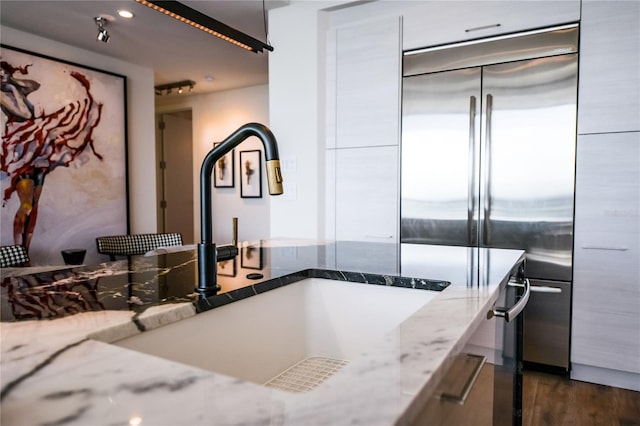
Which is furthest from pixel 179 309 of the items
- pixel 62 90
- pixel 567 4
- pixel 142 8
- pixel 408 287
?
pixel 62 90

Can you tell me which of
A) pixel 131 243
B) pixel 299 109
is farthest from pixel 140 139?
pixel 299 109

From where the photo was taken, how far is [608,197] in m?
2.56

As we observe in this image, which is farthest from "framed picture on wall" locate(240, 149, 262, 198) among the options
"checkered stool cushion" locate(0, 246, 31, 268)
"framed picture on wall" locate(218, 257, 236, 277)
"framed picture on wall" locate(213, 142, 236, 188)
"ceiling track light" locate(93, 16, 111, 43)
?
"framed picture on wall" locate(218, 257, 236, 277)

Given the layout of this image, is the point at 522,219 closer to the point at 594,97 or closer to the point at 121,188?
the point at 594,97

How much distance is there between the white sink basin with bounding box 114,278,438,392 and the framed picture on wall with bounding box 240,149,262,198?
4675mm

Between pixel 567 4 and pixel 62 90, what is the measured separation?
4.15 meters

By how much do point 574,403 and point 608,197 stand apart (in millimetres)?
1157

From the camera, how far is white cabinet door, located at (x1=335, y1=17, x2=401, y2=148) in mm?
3178

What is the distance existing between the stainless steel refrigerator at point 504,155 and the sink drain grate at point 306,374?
76.0 inches

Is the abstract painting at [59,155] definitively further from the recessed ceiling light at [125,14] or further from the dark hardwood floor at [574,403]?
the dark hardwood floor at [574,403]

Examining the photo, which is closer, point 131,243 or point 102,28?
point 102,28

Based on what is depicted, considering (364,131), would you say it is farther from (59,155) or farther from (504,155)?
(59,155)

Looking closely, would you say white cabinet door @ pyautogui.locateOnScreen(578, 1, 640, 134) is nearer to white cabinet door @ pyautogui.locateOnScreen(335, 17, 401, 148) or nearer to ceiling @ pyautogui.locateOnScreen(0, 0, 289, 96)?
white cabinet door @ pyautogui.locateOnScreen(335, 17, 401, 148)

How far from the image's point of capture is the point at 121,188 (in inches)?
187
